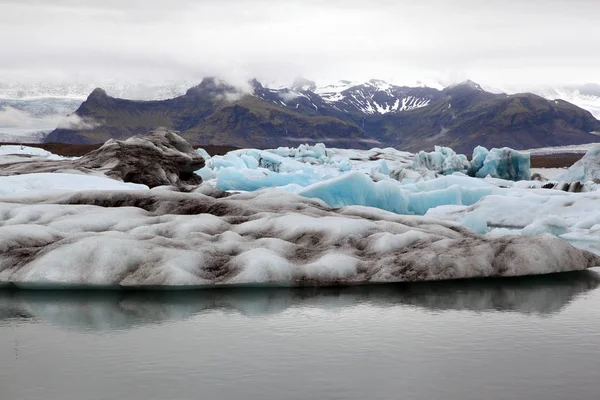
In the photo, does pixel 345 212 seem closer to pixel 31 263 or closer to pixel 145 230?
pixel 145 230

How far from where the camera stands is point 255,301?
562 inches

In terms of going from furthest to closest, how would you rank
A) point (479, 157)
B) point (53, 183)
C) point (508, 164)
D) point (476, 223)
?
point (479, 157), point (508, 164), point (53, 183), point (476, 223)

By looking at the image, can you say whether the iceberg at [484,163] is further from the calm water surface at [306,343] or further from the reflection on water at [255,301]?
the calm water surface at [306,343]

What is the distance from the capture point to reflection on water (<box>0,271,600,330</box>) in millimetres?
13094

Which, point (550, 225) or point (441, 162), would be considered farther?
point (441, 162)

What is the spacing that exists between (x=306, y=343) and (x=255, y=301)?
343 centimetres

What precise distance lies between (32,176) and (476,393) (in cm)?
2295

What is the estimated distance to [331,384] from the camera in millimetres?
8984

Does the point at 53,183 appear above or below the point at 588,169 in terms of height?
below

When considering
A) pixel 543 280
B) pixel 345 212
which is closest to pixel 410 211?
pixel 345 212

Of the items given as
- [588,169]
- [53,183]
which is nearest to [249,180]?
[53,183]

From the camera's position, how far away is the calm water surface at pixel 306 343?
8891mm

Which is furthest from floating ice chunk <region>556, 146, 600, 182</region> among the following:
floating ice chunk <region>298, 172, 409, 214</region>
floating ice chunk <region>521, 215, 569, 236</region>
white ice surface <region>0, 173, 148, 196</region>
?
white ice surface <region>0, 173, 148, 196</region>

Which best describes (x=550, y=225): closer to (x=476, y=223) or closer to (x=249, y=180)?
(x=476, y=223)
